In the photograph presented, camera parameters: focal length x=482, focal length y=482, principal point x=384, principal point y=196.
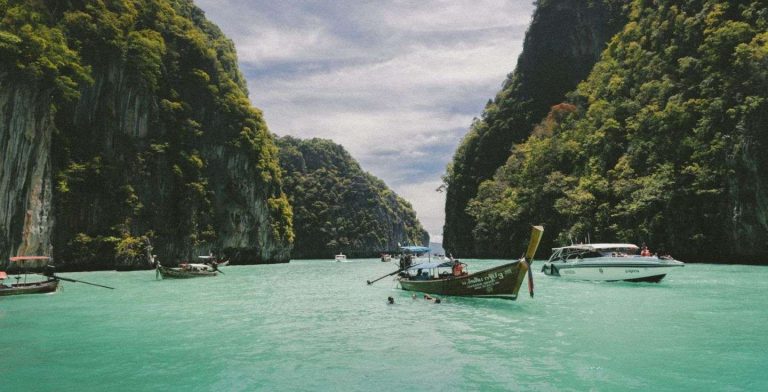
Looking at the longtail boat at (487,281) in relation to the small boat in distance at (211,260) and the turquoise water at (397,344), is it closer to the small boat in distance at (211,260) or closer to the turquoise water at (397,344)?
the turquoise water at (397,344)

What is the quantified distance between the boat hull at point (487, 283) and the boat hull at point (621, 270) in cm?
1096

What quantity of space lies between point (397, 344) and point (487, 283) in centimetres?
829

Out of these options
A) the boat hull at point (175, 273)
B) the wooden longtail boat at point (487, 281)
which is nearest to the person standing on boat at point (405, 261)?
the wooden longtail boat at point (487, 281)

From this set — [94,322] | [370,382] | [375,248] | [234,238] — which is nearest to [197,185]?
[234,238]

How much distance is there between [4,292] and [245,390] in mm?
21409

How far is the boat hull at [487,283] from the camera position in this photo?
1833cm

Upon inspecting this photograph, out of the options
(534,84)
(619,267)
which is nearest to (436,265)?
(619,267)

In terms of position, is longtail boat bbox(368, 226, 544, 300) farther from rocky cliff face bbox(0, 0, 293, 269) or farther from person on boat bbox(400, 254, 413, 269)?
rocky cliff face bbox(0, 0, 293, 269)

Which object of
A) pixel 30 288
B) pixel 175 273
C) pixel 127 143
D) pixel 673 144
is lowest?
pixel 30 288

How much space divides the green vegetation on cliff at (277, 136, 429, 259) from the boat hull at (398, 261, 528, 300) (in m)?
95.3

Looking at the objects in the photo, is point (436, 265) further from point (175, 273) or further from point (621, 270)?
point (175, 273)

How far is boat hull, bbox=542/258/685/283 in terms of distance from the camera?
1004 inches

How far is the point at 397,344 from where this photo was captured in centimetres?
1187

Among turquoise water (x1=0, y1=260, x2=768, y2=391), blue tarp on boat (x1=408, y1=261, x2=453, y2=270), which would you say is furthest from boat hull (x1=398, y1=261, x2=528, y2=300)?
blue tarp on boat (x1=408, y1=261, x2=453, y2=270)
